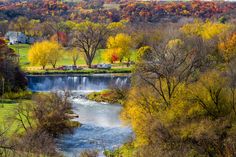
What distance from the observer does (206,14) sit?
151 metres

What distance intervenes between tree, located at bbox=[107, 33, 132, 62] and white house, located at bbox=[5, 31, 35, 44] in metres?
28.7

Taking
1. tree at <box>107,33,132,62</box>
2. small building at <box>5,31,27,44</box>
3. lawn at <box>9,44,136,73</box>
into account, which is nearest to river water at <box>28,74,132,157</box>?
lawn at <box>9,44,136,73</box>

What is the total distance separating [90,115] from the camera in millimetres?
48125

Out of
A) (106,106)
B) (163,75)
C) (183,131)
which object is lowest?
(106,106)

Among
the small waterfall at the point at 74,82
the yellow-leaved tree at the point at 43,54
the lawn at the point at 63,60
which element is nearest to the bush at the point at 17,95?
the small waterfall at the point at 74,82

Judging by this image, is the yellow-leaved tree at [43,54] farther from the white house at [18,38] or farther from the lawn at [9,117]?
the white house at [18,38]

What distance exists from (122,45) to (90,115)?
114 feet

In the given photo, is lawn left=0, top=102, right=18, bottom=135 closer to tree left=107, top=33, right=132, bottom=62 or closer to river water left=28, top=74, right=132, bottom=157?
river water left=28, top=74, right=132, bottom=157

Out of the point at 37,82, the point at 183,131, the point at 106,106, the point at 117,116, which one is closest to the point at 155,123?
the point at 183,131

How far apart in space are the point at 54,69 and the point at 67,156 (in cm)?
4182

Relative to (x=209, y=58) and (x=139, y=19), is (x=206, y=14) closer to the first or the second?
(x=139, y=19)

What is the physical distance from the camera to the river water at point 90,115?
36.2 meters

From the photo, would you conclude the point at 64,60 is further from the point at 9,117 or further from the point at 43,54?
the point at 9,117

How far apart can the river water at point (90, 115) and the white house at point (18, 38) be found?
39238 millimetres
